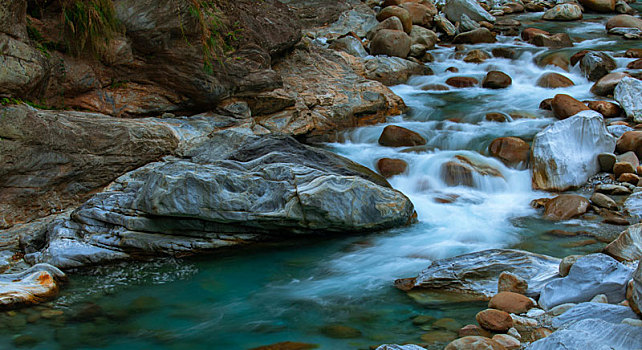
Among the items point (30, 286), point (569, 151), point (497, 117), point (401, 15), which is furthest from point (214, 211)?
point (401, 15)

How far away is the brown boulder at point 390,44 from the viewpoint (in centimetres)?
1213

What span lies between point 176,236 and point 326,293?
1.73 m

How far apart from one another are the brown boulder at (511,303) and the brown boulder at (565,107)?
237 inches

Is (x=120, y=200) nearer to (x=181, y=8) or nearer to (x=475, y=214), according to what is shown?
(x=181, y=8)

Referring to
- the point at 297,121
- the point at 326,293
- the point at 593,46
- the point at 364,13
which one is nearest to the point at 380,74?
the point at 297,121

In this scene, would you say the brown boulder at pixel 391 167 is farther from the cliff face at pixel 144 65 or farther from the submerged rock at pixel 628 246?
the submerged rock at pixel 628 246

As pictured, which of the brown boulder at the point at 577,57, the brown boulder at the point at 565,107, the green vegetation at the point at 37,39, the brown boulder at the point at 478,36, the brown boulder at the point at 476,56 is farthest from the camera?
the brown boulder at the point at 478,36

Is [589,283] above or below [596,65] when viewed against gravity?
below

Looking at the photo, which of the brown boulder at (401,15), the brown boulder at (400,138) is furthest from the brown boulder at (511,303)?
the brown boulder at (401,15)

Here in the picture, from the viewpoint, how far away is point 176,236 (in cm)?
488

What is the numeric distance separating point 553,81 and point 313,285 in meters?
8.37

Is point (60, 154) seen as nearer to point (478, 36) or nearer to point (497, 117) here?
point (497, 117)

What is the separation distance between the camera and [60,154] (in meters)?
5.40

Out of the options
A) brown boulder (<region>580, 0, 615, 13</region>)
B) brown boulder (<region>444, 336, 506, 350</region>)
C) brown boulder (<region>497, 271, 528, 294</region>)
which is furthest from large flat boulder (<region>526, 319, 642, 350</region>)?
brown boulder (<region>580, 0, 615, 13</region>)
